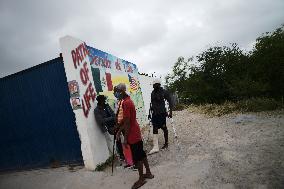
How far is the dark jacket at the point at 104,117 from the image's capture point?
26.2 ft

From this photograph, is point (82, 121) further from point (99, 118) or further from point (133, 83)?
point (133, 83)

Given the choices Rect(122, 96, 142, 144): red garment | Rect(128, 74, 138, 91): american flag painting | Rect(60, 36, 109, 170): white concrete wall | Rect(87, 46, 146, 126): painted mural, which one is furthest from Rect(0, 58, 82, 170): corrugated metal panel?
Rect(128, 74, 138, 91): american flag painting

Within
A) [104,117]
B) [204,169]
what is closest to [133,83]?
[104,117]

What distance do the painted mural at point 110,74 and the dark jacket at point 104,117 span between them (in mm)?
802

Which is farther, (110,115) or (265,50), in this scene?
(265,50)

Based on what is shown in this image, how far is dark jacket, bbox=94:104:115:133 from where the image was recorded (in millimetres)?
7980

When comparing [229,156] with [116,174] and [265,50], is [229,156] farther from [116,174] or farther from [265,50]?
[265,50]

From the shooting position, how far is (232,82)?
2356cm

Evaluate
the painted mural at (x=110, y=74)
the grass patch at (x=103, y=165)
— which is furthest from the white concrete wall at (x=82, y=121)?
Result: the painted mural at (x=110, y=74)

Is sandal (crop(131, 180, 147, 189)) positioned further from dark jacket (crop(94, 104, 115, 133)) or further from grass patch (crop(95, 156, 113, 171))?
dark jacket (crop(94, 104, 115, 133))

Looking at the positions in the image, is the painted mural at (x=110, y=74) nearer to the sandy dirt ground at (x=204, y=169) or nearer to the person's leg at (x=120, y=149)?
the person's leg at (x=120, y=149)

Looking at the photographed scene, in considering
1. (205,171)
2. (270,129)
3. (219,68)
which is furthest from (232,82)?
(205,171)

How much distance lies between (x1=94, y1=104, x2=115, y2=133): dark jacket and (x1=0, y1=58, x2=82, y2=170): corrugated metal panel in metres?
0.66

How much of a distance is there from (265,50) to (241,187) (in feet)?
72.1
